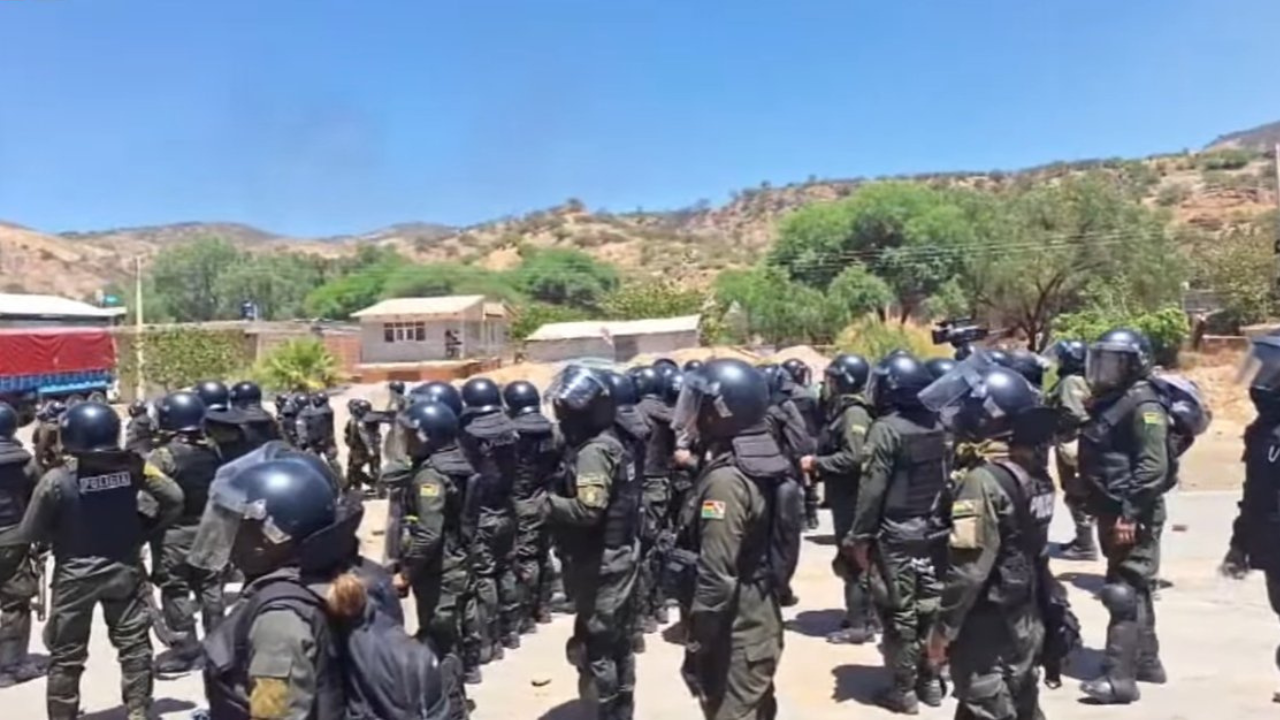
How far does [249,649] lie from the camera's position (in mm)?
3021

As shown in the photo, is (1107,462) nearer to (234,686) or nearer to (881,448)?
(881,448)

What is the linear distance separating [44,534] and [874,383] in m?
4.93

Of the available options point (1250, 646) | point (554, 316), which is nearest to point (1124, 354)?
point (1250, 646)

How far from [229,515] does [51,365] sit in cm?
3734

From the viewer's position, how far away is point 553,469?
877 cm

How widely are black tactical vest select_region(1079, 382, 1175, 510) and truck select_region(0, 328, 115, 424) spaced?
100 ft

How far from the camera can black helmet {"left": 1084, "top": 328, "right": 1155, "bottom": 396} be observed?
23.9 ft

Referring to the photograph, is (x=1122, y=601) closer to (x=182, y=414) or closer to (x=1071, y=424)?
(x=1071, y=424)

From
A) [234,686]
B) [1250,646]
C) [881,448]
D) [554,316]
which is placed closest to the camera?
[234,686]

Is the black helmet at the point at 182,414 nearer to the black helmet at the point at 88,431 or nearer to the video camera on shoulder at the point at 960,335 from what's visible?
the black helmet at the point at 88,431

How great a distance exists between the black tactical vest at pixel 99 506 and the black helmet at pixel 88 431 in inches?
2.4

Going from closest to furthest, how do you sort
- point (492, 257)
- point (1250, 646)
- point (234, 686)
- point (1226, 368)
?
1. point (234, 686)
2. point (1250, 646)
3. point (1226, 368)
4. point (492, 257)

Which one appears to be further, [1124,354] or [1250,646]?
[1250,646]

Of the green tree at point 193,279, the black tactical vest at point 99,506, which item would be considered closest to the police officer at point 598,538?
the black tactical vest at point 99,506
